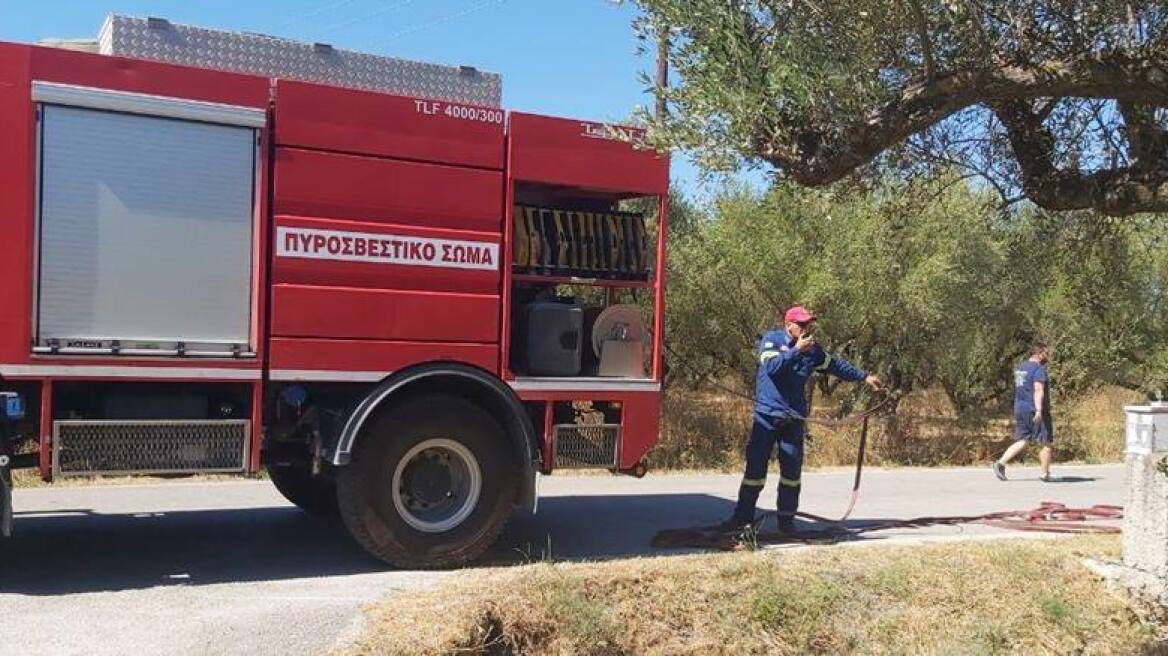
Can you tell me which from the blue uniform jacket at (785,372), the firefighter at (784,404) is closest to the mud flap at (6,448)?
the firefighter at (784,404)

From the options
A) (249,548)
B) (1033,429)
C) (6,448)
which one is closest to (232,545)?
(249,548)

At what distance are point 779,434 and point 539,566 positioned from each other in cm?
268

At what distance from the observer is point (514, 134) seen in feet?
23.6

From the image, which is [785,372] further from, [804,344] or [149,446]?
[149,446]

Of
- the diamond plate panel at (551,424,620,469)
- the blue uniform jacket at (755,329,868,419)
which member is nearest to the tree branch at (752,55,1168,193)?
the diamond plate panel at (551,424,620,469)

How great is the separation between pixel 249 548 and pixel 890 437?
10845 millimetres

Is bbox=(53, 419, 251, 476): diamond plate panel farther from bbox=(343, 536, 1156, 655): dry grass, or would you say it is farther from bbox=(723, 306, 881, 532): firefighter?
bbox=(723, 306, 881, 532): firefighter

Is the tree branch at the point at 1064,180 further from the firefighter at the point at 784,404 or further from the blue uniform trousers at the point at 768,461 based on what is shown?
the blue uniform trousers at the point at 768,461

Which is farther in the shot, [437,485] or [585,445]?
[585,445]

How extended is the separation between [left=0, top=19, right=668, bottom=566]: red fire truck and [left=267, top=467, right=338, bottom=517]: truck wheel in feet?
4.47

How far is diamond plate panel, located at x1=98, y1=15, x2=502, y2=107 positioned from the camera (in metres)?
6.52

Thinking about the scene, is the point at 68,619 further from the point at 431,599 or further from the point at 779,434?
the point at 779,434

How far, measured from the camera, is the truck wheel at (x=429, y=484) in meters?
6.78

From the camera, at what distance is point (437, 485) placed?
712cm
